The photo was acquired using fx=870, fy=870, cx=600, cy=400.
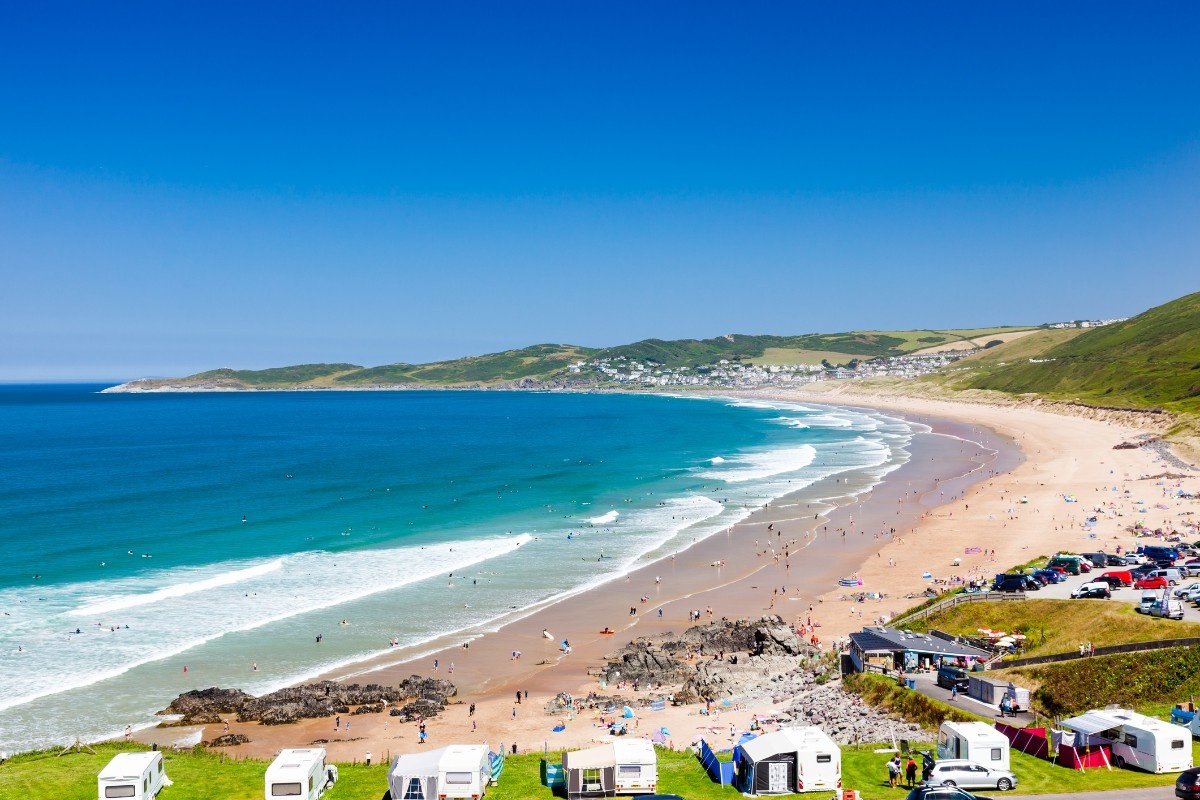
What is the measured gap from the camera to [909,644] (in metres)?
27.1

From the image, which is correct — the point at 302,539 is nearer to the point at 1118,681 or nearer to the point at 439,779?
the point at 439,779

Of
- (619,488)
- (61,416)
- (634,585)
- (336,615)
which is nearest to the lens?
(336,615)

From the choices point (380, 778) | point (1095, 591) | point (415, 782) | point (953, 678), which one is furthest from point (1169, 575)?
point (380, 778)

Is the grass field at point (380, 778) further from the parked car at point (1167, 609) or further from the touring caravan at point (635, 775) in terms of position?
the parked car at point (1167, 609)

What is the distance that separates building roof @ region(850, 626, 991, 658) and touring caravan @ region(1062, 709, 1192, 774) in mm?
6797

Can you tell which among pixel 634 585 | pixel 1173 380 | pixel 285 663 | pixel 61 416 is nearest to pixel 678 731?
pixel 285 663

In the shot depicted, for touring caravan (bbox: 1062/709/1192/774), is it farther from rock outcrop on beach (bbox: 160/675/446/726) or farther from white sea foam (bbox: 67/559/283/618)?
white sea foam (bbox: 67/559/283/618)

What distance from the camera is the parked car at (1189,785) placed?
1603cm

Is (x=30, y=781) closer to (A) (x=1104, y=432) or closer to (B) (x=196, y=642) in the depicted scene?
(B) (x=196, y=642)

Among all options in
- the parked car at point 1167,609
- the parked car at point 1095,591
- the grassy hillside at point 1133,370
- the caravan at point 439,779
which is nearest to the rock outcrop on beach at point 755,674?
the parked car at point 1095,591

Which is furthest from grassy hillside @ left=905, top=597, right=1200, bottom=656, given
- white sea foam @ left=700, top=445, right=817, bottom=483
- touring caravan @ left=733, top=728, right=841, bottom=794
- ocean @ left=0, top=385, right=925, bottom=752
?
white sea foam @ left=700, top=445, right=817, bottom=483

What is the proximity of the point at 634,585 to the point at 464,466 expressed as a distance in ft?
178

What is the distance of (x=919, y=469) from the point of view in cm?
9075

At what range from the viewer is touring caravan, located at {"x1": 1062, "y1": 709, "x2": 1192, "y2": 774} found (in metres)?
18.0
